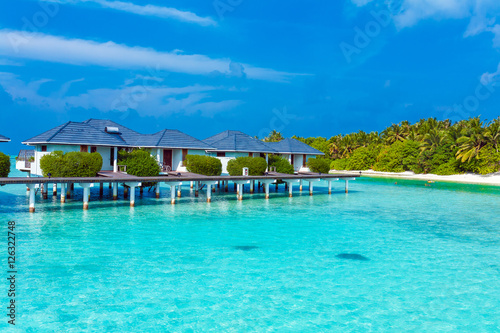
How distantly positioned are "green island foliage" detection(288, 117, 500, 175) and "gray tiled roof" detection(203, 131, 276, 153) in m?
37.5

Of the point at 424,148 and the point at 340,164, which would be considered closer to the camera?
the point at 424,148

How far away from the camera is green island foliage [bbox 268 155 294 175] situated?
42.3m

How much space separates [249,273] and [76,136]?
68.6ft

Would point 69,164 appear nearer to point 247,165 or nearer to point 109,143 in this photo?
point 109,143

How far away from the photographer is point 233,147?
38.9 meters

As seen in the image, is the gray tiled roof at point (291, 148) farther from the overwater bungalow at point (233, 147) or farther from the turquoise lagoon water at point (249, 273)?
the turquoise lagoon water at point (249, 273)

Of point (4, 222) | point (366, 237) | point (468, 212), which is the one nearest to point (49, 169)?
point (4, 222)

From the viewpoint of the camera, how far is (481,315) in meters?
11.1

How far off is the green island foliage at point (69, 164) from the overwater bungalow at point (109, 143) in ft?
4.34

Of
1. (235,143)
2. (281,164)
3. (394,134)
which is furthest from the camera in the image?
(394,134)

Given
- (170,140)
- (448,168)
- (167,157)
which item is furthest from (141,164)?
(448,168)

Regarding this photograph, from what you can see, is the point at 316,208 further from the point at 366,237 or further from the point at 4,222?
the point at 4,222

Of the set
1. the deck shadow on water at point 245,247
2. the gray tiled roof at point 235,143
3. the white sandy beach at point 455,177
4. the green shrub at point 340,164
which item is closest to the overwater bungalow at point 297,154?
the gray tiled roof at point 235,143

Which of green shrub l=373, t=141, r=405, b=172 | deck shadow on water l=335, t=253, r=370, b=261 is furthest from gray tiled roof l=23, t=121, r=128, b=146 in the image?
green shrub l=373, t=141, r=405, b=172
